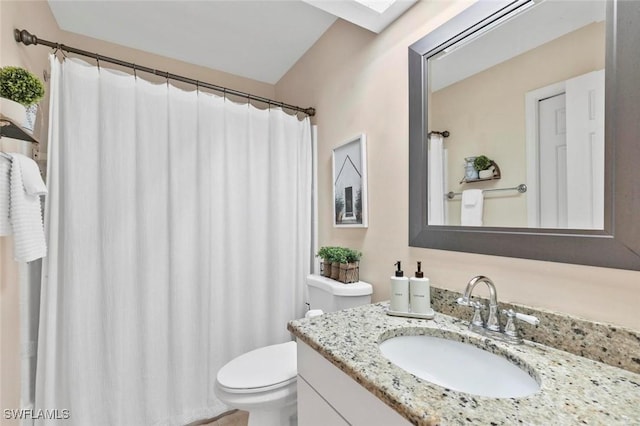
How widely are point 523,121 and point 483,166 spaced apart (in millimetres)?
179

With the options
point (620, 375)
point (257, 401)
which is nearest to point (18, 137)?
point (257, 401)

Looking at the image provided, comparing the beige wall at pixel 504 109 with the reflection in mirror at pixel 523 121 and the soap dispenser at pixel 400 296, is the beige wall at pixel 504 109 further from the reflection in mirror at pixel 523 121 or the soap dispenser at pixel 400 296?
the soap dispenser at pixel 400 296

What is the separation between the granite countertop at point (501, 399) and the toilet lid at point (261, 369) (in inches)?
19.2

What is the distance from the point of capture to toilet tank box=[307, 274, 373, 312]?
1.44m

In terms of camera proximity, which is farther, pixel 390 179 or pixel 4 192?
pixel 390 179

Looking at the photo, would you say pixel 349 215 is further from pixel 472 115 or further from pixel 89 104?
pixel 89 104

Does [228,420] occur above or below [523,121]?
below

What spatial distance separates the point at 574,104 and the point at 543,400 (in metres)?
0.77

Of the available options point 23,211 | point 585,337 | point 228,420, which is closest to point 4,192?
point 23,211

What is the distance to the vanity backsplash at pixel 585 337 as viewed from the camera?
65cm

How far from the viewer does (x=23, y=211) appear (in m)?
0.98

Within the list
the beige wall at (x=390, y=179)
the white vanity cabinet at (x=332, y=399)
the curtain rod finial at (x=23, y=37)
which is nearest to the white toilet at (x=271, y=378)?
the beige wall at (x=390, y=179)

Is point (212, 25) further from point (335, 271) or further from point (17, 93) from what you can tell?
point (335, 271)

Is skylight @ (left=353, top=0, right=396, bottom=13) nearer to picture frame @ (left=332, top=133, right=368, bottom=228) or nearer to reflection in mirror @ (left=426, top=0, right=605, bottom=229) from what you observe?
reflection in mirror @ (left=426, top=0, right=605, bottom=229)
